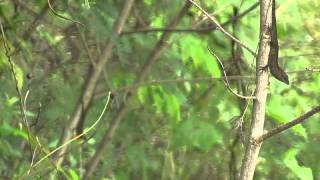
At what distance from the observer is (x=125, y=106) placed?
9.09 feet

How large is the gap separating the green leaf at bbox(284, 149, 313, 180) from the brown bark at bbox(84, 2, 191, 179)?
779mm

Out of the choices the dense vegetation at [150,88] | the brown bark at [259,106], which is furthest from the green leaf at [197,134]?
the brown bark at [259,106]

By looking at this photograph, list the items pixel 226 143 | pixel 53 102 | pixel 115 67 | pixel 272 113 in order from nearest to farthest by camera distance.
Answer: pixel 272 113 → pixel 226 143 → pixel 53 102 → pixel 115 67

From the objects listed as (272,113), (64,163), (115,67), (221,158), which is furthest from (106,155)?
(272,113)

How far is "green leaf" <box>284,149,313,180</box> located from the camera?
2.22m

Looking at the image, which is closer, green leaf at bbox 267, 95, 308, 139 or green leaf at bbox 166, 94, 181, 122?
green leaf at bbox 267, 95, 308, 139

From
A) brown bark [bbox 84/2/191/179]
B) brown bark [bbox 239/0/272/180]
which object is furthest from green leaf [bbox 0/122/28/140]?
brown bark [bbox 239/0/272/180]

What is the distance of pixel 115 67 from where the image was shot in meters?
2.90

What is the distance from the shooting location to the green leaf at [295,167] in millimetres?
2225

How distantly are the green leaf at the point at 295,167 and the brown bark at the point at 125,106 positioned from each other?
0.78 m

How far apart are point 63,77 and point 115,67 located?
10.1 inches

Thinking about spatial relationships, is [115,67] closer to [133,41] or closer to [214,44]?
[133,41]

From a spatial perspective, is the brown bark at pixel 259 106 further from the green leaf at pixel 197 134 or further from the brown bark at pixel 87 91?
the brown bark at pixel 87 91

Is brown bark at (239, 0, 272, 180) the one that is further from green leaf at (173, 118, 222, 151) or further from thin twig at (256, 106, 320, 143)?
green leaf at (173, 118, 222, 151)
